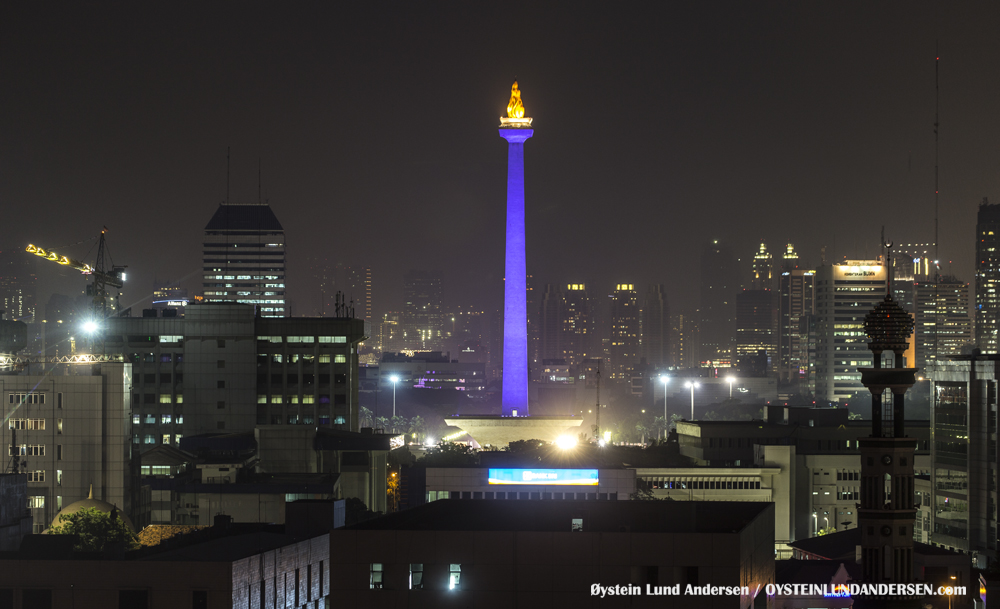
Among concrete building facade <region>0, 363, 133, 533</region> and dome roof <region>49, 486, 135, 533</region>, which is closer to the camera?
dome roof <region>49, 486, 135, 533</region>

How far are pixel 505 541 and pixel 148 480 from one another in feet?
195

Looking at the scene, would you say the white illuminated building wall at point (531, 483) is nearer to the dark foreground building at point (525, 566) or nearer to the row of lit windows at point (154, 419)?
the dark foreground building at point (525, 566)

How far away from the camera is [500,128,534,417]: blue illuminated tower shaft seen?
145500mm

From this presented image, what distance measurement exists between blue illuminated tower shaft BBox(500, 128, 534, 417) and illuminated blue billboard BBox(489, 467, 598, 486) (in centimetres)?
5524

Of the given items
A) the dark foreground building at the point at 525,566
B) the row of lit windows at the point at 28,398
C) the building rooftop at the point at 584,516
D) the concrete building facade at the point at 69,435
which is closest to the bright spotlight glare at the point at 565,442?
the concrete building facade at the point at 69,435

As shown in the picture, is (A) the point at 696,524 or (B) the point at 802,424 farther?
(B) the point at 802,424

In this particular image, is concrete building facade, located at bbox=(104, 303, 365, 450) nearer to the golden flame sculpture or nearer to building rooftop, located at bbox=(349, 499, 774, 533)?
the golden flame sculpture

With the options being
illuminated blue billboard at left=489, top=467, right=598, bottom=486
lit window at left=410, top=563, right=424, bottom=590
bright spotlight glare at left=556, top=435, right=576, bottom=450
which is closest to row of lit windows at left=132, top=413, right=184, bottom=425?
bright spotlight glare at left=556, top=435, right=576, bottom=450

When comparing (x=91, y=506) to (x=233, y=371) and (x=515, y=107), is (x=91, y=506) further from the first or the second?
(x=515, y=107)

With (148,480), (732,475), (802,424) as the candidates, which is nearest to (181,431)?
(148,480)

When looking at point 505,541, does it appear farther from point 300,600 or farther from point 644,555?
point 300,600

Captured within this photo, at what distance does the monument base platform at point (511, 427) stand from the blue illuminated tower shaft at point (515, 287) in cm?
739

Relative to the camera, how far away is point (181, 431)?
140m

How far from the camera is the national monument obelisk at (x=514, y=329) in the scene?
139 m
